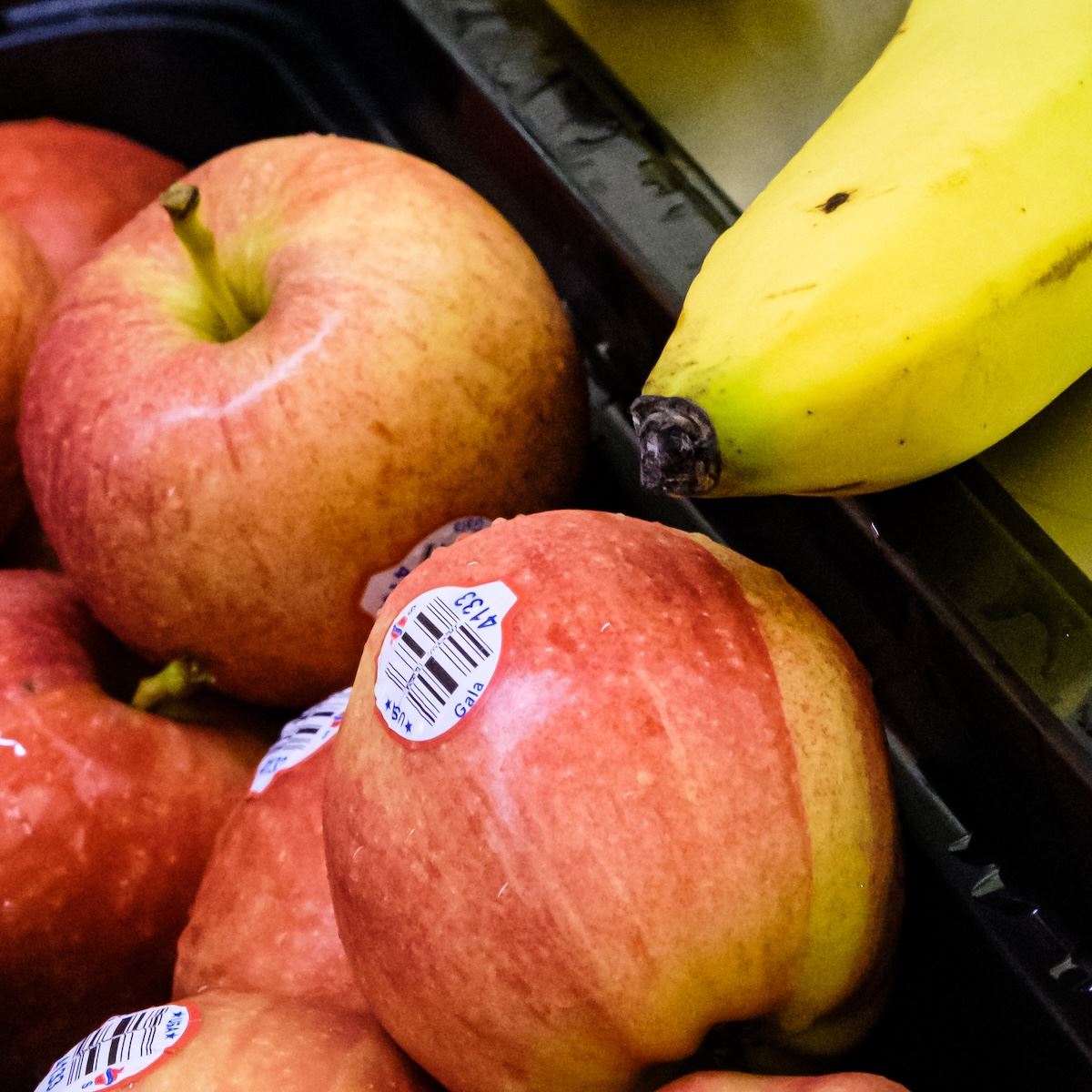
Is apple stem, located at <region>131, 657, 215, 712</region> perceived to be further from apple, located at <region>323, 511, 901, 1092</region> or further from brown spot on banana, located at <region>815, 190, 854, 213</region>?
brown spot on banana, located at <region>815, 190, 854, 213</region>

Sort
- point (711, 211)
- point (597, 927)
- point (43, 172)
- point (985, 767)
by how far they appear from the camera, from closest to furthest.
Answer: point (597, 927)
point (985, 767)
point (711, 211)
point (43, 172)

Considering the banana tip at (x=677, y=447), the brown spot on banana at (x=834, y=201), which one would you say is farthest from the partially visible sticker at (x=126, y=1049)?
the brown spot on banana at (x=834, y=201)

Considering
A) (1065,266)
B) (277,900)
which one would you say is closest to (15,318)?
(277,900)

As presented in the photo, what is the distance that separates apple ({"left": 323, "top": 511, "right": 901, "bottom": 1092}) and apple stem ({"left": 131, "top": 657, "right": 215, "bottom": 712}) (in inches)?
9.3

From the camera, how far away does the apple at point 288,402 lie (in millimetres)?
648

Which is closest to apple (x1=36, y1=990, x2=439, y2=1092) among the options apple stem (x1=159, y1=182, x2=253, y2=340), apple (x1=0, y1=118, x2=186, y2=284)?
apple stem (x1=159, y1=182, x2=253, y2=340)

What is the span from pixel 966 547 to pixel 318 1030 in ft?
1.28

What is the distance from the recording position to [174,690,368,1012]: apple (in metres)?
0.63

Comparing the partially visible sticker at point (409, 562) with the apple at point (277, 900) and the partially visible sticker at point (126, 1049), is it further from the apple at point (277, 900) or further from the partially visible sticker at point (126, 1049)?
the partially visible sticker at point (126, 1049)

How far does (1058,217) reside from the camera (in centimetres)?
47

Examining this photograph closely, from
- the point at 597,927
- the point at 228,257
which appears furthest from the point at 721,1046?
the point at 228,257

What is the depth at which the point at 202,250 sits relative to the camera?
27.1 inches

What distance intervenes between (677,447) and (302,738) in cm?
38

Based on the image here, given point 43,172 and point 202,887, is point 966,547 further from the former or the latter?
point 43,172
